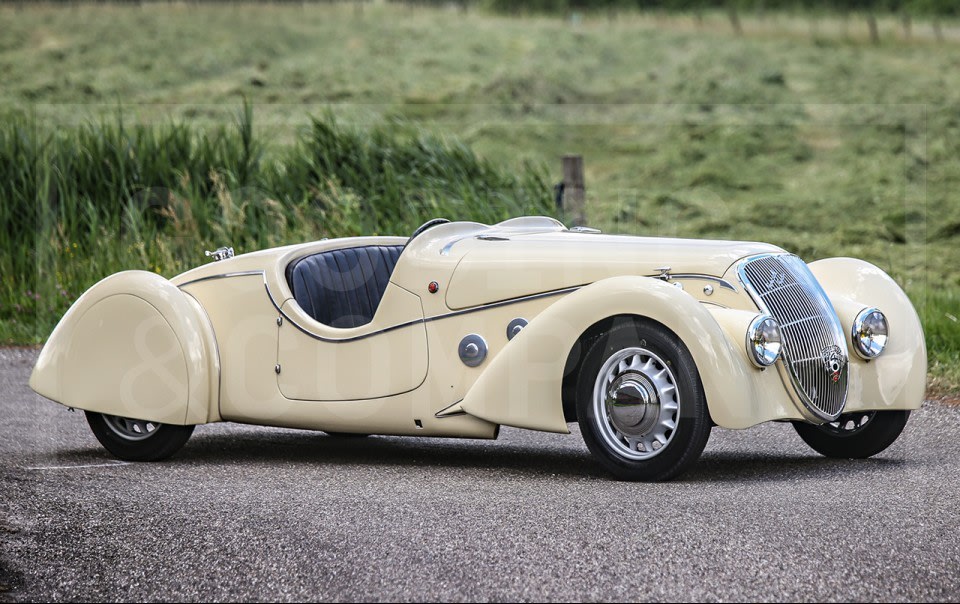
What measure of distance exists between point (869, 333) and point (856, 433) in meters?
0.54

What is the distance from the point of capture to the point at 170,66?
35500 mm

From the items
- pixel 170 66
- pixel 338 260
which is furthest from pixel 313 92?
pixel 338 260

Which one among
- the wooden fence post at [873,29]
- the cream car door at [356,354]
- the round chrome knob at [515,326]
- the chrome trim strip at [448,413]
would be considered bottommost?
the chrome trim strip at [448,413]

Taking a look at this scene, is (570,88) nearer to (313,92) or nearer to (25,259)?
(313,92)

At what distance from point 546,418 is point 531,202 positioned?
7283mm

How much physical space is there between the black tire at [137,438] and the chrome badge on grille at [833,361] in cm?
325

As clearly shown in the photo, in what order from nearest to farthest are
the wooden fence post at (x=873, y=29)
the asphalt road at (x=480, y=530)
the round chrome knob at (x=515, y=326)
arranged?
1. the asphalt road at (x=480, y=530)
2. the round chrome knob at (x=515, y=326)
3. the wooden fence post at (x=873, y=29)

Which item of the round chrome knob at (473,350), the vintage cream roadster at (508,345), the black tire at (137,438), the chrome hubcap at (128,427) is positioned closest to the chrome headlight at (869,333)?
the vintage cream roadster at (508,345)

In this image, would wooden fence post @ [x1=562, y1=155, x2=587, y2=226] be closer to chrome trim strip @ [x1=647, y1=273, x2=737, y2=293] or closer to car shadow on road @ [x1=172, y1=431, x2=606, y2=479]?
car shadow on road @ [x1=172, y1=431, x2=606, y2=479]

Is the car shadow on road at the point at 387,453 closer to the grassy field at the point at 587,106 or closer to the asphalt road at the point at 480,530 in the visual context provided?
the asphalt road at the point at 480,530

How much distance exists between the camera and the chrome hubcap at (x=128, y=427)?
235 inches

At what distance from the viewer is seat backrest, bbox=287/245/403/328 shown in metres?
5.91

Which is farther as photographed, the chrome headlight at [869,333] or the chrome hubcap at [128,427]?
the chrome hubcap at [128,427]

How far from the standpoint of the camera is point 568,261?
513 centimetres
